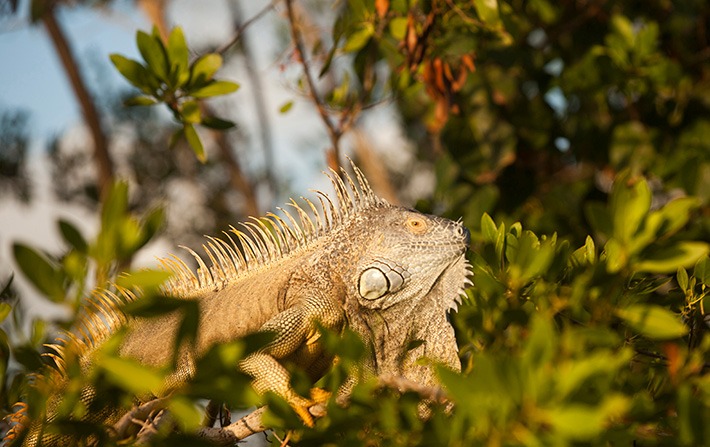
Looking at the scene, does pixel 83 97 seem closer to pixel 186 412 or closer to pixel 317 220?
pixel 317 220

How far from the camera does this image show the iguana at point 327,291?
179cm

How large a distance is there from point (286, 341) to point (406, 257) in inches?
15.6

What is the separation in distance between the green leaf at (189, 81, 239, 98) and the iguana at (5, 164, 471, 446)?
0.37m

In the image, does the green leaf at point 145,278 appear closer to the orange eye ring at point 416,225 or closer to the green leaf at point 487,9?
the orange eye ring at point 416,225

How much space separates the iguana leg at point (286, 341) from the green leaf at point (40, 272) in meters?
0.71

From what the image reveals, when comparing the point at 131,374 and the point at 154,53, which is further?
the point at 154,53

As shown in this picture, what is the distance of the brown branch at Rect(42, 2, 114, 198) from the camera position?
6402 mm

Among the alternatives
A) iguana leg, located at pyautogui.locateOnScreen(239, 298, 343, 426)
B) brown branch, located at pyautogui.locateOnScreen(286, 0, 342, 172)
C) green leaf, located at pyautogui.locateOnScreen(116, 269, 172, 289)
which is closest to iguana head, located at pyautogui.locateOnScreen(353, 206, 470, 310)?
iguana leg, located at pyautogui.locateOnScreen(239, 298, 343, 426)

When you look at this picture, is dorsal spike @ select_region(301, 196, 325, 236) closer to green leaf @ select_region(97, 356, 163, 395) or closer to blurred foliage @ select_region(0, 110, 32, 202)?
green leaf @ select_region(97, 356, 163, 395)

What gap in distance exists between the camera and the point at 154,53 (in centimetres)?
209

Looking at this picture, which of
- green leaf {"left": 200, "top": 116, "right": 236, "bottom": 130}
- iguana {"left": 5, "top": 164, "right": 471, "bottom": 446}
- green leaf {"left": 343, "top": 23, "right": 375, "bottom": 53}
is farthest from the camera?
green leaf {"left": 343, "top": 23, "right": 375, "bottom": 53}

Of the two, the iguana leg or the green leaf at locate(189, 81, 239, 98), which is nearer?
the iguana leg

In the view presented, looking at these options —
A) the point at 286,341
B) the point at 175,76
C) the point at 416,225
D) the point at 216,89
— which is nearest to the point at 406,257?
the point at 416,225

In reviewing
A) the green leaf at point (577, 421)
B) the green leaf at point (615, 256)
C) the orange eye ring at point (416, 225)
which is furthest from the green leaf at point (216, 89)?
the green leaf at point (577, 421)
